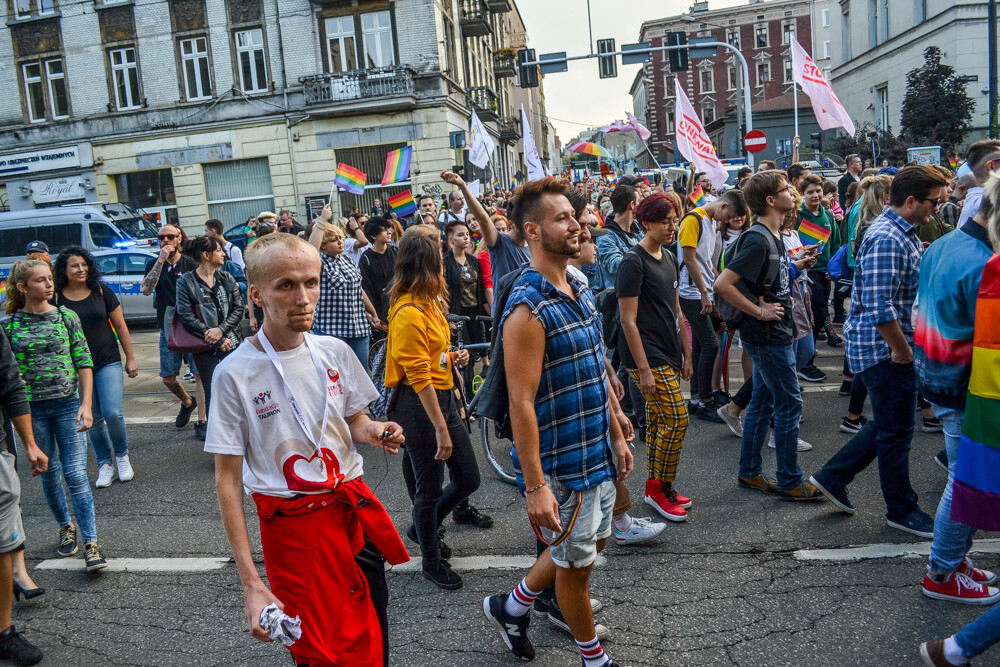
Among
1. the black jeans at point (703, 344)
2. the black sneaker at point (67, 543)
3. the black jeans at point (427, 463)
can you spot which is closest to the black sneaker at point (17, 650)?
the black sneaker at point (67, 543)

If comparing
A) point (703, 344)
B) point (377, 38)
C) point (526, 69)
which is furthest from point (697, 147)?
point (377, 38)

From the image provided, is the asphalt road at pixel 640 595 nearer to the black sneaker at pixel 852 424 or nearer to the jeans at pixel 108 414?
the black sneaker at pixel 852 424

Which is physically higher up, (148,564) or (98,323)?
(98,323)

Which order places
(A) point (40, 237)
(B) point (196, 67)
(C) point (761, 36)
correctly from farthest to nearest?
1. (C) point (761, 36)
2. (B) point (196, 67)
3. (A) point (40, 237)

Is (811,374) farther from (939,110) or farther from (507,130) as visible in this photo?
(507,130)

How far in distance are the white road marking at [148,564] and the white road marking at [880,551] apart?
10.9 ft

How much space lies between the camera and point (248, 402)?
2.43 m

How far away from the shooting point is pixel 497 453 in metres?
6.33

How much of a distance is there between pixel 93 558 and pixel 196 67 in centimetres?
2649

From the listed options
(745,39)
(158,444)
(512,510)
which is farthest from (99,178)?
(745,39)

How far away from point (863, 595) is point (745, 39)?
85.8 m

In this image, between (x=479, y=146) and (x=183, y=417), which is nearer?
(x=183, y=417)

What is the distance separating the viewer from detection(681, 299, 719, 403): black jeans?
7.05m

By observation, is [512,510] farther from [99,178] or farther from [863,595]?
[99,178]
